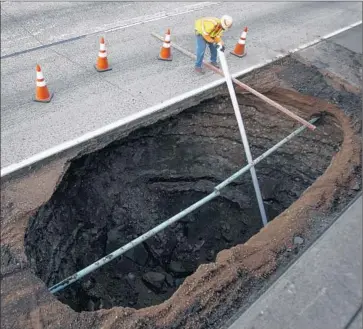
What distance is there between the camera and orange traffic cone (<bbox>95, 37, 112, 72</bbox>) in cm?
795

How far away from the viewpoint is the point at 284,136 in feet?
26.9

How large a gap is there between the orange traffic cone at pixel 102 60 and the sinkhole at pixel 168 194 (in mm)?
1775

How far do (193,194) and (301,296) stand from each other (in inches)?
164

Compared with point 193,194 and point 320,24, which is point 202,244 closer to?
point 193,194

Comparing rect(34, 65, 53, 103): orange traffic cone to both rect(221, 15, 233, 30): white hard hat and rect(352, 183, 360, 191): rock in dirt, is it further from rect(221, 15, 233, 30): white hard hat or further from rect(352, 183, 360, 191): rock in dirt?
rect(352, 183, 360, 191): rock in dirt

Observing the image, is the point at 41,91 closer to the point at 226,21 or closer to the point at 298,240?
the point at 226,21

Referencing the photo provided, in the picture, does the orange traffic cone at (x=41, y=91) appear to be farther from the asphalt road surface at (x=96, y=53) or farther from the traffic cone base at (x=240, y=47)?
the traffic cone base at (x=240, y=47)

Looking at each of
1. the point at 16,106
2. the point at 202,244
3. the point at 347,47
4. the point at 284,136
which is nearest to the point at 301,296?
the point at 202,244

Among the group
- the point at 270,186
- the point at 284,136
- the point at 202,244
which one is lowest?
the point at 202,244

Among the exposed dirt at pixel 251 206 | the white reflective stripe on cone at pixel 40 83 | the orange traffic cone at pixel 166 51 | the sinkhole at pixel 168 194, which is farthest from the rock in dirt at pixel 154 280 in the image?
the orange traffic cone at pixel 166 51

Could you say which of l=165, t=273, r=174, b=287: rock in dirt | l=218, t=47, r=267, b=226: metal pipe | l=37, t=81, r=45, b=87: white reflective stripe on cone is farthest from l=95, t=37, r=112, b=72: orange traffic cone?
l=165, t=273, r=174, b=287: rock in dirt

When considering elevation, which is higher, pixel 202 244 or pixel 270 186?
pixel 270 186

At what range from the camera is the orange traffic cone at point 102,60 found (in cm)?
795

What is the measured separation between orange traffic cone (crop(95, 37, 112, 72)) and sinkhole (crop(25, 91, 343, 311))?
1.77 meters
